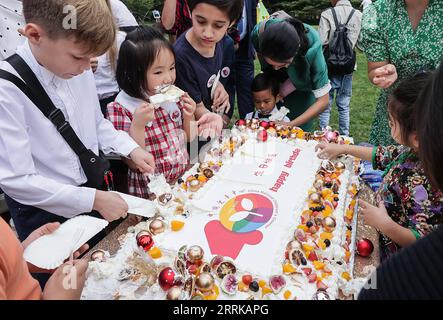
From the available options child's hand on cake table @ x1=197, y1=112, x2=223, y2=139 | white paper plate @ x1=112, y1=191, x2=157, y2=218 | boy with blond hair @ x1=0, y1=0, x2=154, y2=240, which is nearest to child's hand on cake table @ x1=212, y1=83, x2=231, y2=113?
child's hand on cake table @ x1=197, y1=112, x2=223, y2=139

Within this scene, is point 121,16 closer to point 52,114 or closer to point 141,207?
point 52,114

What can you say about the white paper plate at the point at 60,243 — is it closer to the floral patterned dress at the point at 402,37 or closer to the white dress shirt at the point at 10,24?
the white dress shirt at the point at 10,24

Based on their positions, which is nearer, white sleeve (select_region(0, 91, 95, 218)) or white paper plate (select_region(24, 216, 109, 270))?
white paper plate (select_region(24, 216, 109, 270))

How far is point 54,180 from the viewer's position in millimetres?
1365

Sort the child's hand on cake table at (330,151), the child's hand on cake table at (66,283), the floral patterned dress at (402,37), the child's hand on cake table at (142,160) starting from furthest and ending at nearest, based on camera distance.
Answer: the floral patterned dress at (402,37), the child's hand on cake table at (330,151), the child's hand on cake table at (142,160), the child's hand on cake table at (66,283)

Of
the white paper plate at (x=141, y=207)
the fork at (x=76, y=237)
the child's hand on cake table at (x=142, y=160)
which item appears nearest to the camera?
the fork at (x=76, y=237)

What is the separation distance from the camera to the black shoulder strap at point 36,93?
122 cm

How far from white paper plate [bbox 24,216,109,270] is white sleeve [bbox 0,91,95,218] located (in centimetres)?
13

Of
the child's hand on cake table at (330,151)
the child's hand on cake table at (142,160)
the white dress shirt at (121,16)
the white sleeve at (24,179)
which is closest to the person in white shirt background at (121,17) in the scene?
the white dress shirt at (121,16)

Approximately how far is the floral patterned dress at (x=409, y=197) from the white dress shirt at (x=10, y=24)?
194 cm

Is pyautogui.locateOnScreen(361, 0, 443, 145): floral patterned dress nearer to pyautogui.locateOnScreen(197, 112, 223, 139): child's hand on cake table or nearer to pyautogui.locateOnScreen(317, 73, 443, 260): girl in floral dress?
pyautogui.locateOnScreen(317, 73, 443, 260): girl in floral dress

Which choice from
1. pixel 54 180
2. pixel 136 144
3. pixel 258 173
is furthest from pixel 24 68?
pixel 258 173

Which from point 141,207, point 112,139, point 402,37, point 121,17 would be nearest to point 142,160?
point 112,139

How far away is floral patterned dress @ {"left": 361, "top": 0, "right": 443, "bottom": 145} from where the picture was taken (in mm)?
1857
